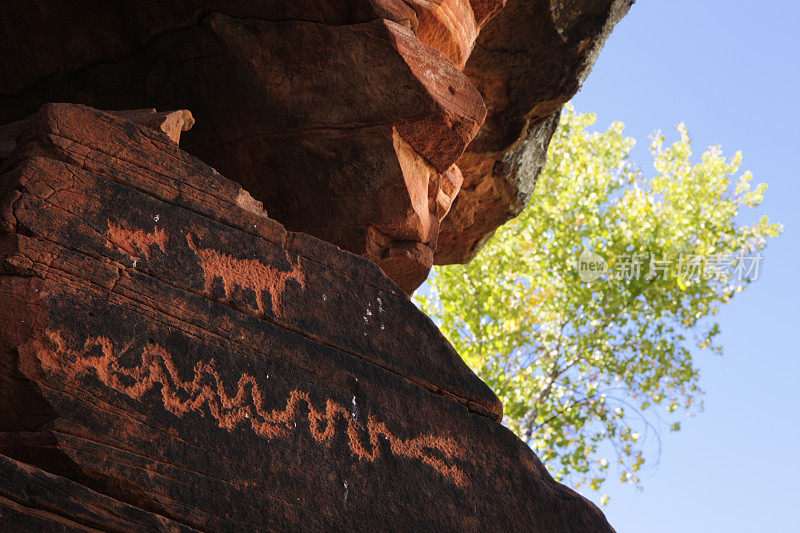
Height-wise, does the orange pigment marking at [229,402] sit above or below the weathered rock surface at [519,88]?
below

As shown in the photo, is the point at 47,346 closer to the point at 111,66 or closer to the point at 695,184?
the point at 111,66

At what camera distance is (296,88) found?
457cm

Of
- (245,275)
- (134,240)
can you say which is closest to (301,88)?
(245,275)

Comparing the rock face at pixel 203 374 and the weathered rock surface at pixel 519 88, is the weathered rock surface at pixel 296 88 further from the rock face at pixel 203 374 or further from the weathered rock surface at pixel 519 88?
the weathered rock surface at pixel 519 88

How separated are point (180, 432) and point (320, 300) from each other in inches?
34.8

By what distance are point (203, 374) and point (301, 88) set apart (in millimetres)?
2058

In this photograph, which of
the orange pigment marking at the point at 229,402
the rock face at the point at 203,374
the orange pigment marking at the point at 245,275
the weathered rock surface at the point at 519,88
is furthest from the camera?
the weathered rock surface at the point at 519,88

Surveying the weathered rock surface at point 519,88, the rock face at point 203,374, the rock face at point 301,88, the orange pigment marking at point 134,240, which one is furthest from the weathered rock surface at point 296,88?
the orange pigment marking at point 134,240

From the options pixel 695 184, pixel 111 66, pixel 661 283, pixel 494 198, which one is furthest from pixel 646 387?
pixel 111 66

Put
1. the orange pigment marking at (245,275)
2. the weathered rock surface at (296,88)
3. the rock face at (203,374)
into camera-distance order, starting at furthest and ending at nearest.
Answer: the weathered rock surface at (296,88), the orange pigment marking at (245,275), the rock face at (203,374)

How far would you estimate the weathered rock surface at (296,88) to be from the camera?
4531 mm

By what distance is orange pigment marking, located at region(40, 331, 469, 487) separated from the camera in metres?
2.87

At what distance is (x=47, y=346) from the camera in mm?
2779

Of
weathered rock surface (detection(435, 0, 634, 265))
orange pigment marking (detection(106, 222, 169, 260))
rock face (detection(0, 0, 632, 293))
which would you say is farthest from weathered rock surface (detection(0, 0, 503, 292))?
orange pigment marking (detection(106, 222, 169, 260))
